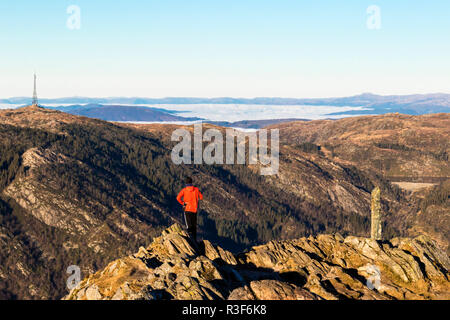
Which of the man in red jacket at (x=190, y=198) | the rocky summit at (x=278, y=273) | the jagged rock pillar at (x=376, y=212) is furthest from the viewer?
the jagged rock pillar at (x=376, y=212)

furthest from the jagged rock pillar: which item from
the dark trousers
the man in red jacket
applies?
the man in red jacket

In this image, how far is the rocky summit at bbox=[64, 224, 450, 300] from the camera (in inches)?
1602

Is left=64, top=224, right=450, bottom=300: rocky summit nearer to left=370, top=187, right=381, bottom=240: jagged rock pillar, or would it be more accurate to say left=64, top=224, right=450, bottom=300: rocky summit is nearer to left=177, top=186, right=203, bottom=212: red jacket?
left=177, top=186, right=203, bottom=212: red jacket

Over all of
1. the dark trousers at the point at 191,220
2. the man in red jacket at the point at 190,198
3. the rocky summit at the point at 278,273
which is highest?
the man in red jacket at the point at 190,198

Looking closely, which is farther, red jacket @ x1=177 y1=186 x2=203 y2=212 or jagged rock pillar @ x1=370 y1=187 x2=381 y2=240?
jagged rock pillar @ x1=370 y1=187 x2=381 y2=240

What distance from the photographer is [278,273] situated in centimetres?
5391

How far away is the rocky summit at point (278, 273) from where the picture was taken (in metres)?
40.7

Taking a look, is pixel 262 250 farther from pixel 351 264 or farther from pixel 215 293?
pixel 215 293

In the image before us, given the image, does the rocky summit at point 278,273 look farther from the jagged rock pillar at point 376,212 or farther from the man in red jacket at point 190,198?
the jagged rock pillar at point 376,212

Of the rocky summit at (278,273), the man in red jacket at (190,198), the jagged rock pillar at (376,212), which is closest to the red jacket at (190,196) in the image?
the man in red jacket at (190,198)

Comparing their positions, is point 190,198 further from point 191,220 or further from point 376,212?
point 376,212

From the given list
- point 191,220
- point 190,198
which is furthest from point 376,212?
point 190,198
